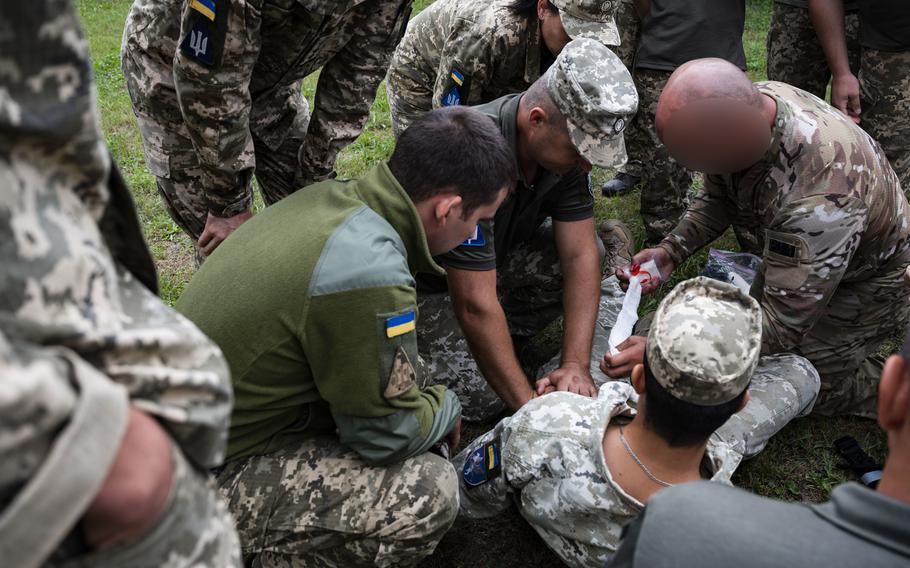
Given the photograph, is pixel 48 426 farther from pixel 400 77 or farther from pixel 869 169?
pixel 400 77

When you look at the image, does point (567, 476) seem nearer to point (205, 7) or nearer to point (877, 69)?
point (205, 7)

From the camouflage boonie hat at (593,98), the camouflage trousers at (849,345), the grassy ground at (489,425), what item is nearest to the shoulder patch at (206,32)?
the camouflage boonie hat at (593,98)

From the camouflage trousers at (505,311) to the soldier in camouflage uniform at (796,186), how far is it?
0.92 m

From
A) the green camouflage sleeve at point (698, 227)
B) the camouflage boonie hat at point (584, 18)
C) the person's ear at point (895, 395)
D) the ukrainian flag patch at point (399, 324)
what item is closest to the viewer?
the person's ear at point (895, 395)

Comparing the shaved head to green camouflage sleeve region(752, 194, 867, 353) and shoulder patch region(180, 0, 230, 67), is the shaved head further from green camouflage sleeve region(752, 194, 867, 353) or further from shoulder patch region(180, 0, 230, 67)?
shoulder patch region(180, 0, 230, 67)

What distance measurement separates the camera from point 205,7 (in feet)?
9.13

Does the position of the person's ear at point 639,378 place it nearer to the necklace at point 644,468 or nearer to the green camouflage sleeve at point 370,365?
the necklace at point 644,468

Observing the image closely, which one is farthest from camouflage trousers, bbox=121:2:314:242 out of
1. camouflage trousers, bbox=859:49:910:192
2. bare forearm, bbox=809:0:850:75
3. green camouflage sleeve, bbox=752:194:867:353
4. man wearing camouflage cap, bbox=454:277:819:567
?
camouflage trousers, bbox=859:49:910:192

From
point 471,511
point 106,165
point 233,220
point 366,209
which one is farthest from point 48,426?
point 233,220

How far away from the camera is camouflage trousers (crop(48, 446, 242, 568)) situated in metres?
1.01

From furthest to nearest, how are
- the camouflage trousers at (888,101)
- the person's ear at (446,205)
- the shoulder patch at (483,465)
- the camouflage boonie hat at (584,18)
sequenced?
the camouflage trousers at (888,101), the camouflage boonie hat at (584,18), the shoulder patch at (483,465), the person's ear at (446,205)

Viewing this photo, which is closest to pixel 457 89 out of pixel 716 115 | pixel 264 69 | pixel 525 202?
pixel 525 202

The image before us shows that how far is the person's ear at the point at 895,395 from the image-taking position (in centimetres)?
111

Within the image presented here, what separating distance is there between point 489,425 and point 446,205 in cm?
147
